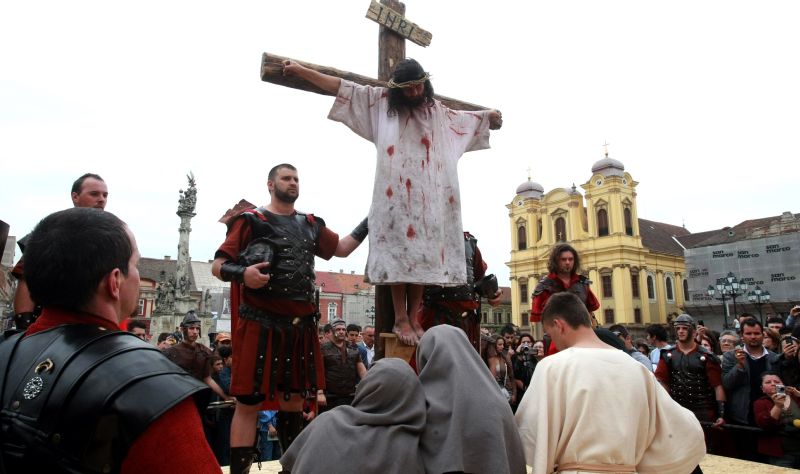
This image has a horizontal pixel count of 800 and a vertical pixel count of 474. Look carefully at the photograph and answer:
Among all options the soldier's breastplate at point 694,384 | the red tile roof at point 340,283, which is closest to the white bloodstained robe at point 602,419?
the soldier's breastplate at point 694,384

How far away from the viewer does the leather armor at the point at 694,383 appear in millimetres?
6523

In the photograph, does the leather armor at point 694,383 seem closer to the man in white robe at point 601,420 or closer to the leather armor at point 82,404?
the man in white robe at point 601,420

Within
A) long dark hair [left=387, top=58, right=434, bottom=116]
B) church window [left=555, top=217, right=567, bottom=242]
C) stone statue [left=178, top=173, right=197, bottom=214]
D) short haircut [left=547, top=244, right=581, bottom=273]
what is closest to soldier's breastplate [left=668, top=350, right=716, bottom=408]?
short haircut [left=547, top=244, right=581, bottom=273]

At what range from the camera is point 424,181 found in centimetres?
398

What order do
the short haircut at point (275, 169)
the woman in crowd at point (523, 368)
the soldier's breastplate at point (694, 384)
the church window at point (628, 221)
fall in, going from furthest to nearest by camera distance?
the church window at point (628, 221), the woman in crowd at point (523, 368), the soldier's breastplate at point (694, 384), the short haircut at point (275, 169)

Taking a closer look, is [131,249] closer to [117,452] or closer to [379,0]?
[117,452]

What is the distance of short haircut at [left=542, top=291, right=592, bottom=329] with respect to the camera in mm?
3291

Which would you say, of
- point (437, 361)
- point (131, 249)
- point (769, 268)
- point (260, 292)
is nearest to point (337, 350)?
point (260, 292)

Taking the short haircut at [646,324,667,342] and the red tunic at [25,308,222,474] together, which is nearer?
the red tunic at [25,308,222,474]

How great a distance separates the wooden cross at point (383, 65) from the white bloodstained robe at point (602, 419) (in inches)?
54.7

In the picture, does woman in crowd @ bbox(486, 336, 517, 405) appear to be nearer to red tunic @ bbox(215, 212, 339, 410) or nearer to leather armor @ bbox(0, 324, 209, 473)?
red tunic @ bbox(215, 212, 339, 410)

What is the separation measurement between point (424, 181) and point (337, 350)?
4723mm

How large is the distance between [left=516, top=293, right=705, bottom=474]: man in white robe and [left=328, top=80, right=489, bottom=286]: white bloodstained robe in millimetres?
1169

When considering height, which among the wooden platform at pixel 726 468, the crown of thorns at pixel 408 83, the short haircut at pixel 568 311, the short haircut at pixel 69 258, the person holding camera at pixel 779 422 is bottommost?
the wooden platform at pixel 726 468
